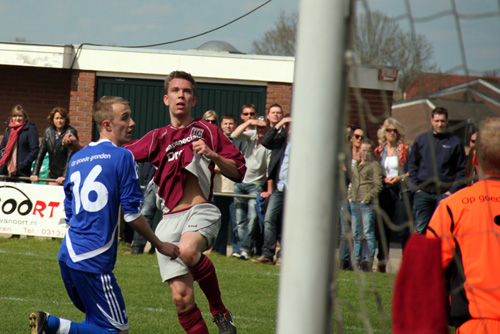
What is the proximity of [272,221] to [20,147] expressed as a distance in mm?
5007

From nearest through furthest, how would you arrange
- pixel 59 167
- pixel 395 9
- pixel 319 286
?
pixel 319 286, pixel 395 9, pixel 59 167

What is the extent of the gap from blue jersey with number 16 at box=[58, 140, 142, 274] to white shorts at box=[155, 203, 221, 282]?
2.23 ft

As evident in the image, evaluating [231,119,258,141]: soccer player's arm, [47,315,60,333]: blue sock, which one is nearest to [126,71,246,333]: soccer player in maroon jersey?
[47,315,60,333]: blue sock

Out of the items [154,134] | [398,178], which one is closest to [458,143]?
[398,178]

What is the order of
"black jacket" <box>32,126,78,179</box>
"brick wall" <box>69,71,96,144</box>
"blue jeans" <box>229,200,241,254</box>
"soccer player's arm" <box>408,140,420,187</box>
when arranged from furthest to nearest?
"brick wall" <box>69,71,96,144</box>, "black jacket" <box>32,126,78,179</box>, "blue jeans" <box>229,200,241,254</box>, "soccer player's arm" <box>408,140,420,187</box>

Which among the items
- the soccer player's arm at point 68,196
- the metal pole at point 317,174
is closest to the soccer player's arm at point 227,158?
the soccer player's arm at point 68,196

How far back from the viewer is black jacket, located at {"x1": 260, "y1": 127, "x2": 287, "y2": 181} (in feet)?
32.2

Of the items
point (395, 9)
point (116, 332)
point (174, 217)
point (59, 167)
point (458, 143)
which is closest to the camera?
point (395, 9)

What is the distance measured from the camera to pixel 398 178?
923 centimetres

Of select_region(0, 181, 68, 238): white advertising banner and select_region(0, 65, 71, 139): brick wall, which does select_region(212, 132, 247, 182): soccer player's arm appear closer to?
select_region(0, 181, 68, 238): white advertising banner

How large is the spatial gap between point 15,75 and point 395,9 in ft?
48.4

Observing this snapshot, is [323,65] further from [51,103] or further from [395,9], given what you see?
[51,103]

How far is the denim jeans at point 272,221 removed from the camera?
9.90 m

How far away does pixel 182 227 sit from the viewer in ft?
16.4
